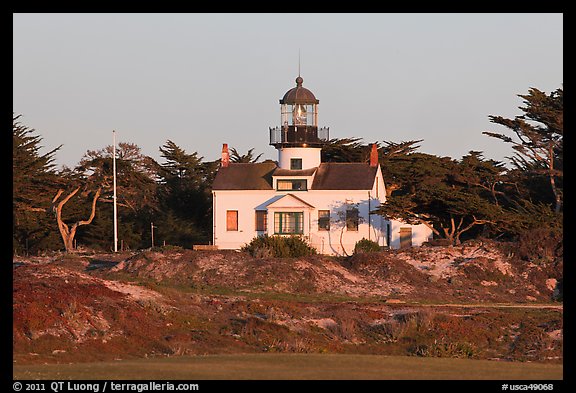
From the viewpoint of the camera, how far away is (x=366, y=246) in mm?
54750

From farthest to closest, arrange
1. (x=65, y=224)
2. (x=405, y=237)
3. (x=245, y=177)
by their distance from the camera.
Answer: (x=65, y=224), (x=405, y=237), (x=245, y=177)

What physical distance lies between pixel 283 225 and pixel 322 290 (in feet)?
54.6

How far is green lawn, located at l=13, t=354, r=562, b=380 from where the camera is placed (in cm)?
2056

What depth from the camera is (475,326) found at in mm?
31828

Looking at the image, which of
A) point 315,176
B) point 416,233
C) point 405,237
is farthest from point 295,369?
point 416,233

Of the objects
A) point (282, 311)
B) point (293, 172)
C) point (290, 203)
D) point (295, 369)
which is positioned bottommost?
point (295, 369)

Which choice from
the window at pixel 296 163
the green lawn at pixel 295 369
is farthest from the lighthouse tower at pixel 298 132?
the green lawn at pixel 295 369

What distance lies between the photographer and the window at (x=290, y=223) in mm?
57562

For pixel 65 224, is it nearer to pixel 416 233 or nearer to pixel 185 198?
pixel 185 198

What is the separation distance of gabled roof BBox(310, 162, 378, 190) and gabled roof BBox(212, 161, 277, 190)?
8.07 feet

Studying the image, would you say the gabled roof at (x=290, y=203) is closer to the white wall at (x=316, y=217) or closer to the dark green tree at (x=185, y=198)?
the white wall at (x=316, y=217)

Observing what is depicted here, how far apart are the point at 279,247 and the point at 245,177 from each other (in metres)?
12.7
